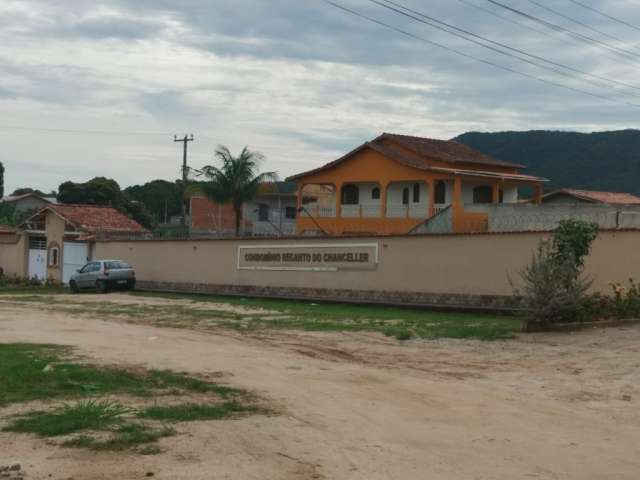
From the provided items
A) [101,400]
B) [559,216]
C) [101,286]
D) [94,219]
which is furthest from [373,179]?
[101,400]

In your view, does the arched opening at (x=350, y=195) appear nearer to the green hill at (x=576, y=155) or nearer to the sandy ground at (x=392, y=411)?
the sandy ground at (x=392, y=411)

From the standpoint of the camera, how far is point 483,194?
5025cm

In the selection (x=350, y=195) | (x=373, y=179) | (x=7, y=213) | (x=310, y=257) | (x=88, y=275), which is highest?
(x=373, y=179)

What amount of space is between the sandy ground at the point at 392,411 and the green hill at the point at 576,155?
274ft

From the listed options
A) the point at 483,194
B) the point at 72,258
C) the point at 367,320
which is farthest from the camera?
the point at 483,194

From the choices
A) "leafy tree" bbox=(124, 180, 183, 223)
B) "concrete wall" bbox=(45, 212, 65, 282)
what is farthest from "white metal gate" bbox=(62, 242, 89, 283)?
"leafy tree" bbox=(124, 180, 183, 223)

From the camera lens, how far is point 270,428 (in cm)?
930

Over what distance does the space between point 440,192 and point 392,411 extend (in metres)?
39.0

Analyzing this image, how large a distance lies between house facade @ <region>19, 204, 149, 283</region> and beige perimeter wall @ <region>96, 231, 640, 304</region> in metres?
9.06

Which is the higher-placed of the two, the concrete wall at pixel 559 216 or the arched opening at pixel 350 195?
the arched opening at pixel 350 195

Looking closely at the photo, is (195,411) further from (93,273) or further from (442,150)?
(442,150)

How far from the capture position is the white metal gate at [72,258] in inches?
1918

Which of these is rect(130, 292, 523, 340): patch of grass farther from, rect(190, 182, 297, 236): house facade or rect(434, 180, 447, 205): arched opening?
rect(190, 182, 297, 236): house facade

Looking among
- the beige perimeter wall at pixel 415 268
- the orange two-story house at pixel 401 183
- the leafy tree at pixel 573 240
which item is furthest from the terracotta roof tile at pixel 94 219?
the leafy tree at pixel 573 240
